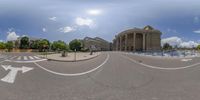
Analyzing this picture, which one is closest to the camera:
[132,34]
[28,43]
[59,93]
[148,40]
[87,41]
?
[59,93]

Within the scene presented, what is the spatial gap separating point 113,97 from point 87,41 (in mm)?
84098

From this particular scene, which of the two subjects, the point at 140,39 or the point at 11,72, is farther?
the point at 140,39

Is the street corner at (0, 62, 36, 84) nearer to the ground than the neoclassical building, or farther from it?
nearer to the ground

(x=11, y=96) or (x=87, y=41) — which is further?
(x=87, y=41)

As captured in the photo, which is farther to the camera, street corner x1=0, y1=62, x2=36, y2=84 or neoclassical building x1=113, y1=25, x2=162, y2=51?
neoclassical building x1=113, y1=25, x2=162, y2=51

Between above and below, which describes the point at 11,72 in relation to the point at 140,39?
A: below

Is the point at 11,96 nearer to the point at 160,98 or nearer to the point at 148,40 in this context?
the point at 160,98

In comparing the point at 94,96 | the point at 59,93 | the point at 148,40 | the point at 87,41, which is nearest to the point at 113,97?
the point at 94,96

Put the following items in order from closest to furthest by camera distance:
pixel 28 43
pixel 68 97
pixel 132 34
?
pixel 68 97 < pixel 28 43 < pixel 132 34

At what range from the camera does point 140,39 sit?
123 m

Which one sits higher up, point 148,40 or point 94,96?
point 148,40

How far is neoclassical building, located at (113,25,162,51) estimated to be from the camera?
330 feet

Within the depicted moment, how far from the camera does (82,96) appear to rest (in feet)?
16.2

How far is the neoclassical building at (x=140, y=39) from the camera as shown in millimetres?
100619
